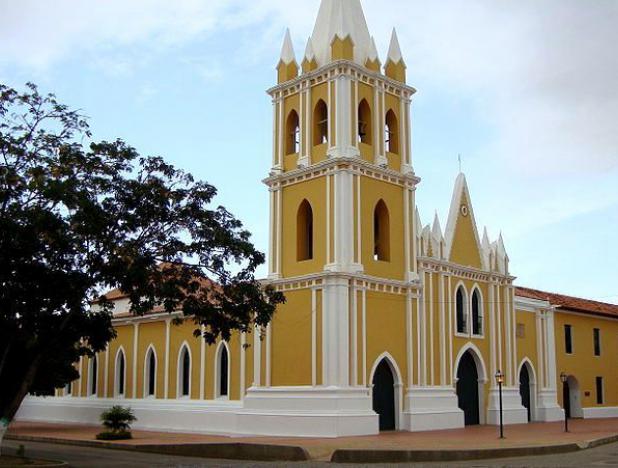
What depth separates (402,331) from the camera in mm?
30328

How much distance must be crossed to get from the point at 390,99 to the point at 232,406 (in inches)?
530

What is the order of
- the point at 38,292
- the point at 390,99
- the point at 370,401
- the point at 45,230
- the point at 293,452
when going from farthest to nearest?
the point at 390,99 → the point at 370,401 → the point at 293,452 → the point at 38,292 → the point at 45,230

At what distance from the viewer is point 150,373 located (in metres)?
37.6

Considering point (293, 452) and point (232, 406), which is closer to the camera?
point (293, 452)

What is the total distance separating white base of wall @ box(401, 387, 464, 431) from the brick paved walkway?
632 mm

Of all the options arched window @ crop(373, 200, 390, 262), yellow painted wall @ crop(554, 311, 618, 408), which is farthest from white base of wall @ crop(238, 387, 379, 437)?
yellow painted wall @ crop(554, 311, 618, 408)

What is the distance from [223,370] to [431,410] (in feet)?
27.8

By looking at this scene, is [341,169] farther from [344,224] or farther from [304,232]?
[304,232]

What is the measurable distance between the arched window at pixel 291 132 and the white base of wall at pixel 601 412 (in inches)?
835

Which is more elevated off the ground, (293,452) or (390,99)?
(390,99)

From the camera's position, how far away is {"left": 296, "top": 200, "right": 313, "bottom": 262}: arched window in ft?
99.6

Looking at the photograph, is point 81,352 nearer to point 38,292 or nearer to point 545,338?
point 38,292

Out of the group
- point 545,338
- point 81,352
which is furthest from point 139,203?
point 545,338

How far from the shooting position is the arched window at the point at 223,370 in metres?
32.7
